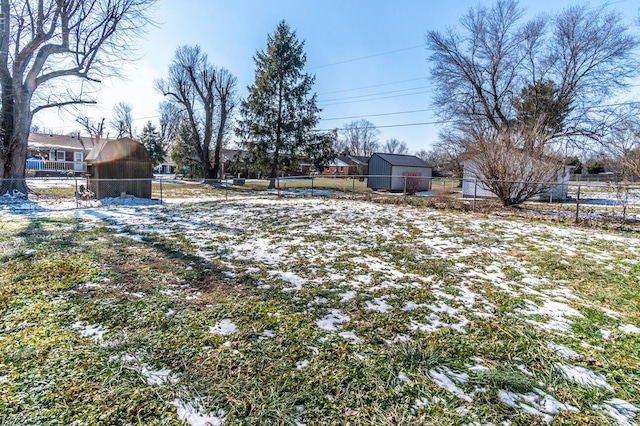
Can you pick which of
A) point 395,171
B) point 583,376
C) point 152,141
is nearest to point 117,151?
point 583,376

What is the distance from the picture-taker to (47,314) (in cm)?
296

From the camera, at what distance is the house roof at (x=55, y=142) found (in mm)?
36312

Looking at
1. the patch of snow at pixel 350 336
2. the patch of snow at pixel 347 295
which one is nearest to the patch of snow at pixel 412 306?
the patch of snow at pixel 347 295

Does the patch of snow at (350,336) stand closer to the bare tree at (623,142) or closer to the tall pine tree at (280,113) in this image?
the bare tree at (623,142)

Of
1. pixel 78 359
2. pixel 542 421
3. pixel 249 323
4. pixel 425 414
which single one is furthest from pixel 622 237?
pixel 78 359

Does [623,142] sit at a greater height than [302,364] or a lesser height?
greater

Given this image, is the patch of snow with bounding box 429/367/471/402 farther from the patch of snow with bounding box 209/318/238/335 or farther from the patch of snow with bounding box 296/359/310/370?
the patch of snow with bounding box 209/318/238/335

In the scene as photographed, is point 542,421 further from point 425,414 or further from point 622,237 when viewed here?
point 622,237

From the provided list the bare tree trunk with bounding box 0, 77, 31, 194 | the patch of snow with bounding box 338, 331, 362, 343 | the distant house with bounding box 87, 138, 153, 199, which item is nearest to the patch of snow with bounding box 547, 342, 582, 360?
the patch of snow with bounding box 338, 331, 362, 343

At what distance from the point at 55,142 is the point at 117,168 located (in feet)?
124

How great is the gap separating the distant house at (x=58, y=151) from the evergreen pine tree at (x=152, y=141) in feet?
22.1

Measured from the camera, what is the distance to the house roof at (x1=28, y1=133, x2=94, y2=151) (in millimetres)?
36312

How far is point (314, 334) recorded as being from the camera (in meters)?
2.74

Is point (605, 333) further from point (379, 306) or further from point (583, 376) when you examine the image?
point (379, 306)
